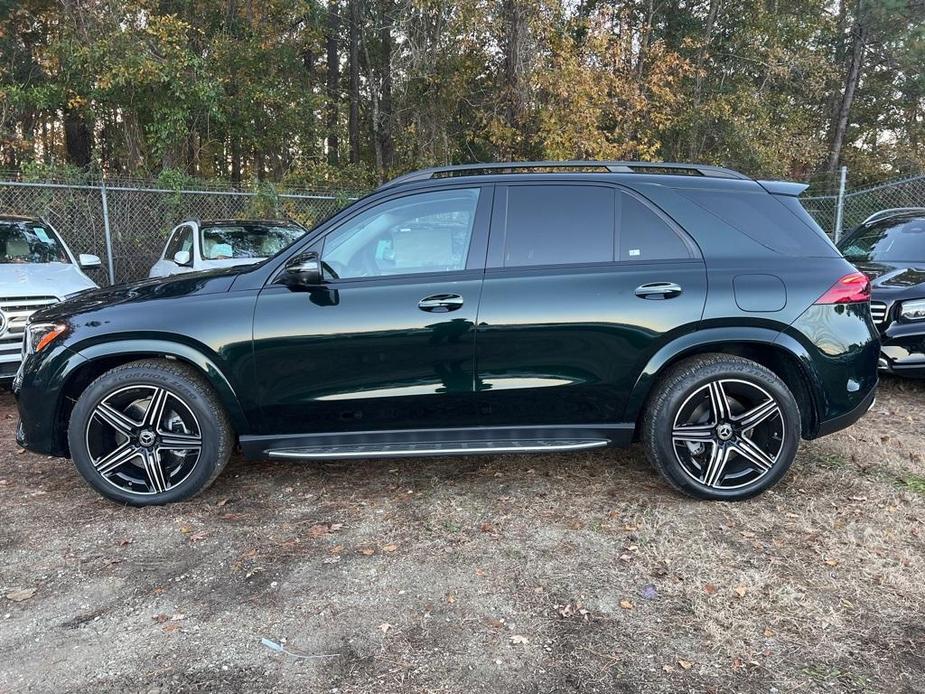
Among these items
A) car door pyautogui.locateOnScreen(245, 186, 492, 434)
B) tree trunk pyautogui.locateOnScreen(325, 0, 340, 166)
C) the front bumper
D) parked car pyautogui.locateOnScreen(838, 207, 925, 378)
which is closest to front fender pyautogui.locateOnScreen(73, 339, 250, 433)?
car door pyautogui.locateOnScreen(245, 186, 492, 434)

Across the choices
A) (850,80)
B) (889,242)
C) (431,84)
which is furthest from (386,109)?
(850,80)

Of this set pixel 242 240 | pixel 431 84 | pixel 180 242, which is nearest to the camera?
pixel 242 240

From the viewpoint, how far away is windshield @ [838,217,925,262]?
239 inches

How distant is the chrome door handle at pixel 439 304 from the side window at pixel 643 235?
0.95m

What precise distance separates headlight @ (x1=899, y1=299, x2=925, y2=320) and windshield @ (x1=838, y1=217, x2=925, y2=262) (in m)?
0.94

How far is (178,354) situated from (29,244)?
4.46m

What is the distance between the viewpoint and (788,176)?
61.7 feet

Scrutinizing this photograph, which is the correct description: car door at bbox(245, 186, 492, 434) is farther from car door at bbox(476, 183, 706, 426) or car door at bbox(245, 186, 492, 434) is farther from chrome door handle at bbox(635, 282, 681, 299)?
chrome door handle at bbox(635, 282, 681, 299)

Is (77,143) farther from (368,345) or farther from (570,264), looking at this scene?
(570,264)

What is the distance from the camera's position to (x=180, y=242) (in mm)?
8562

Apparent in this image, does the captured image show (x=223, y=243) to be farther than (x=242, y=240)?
No

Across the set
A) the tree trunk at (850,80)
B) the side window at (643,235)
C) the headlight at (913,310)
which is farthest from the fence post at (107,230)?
the tree trunk at (850,80)

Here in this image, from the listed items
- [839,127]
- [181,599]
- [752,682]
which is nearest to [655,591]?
[752,682]

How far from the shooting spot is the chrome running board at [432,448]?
3.37 metres
